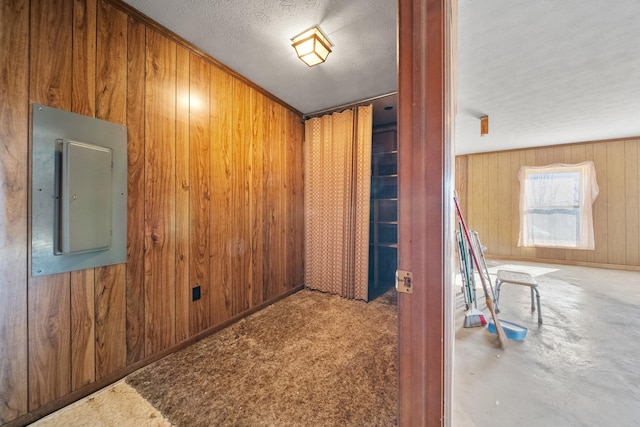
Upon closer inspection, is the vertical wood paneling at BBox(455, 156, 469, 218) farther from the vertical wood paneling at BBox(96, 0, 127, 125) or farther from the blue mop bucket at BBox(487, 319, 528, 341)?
the vertical wood paneling at BBox(96, 0, 127, 125)

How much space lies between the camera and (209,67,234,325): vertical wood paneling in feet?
6.59

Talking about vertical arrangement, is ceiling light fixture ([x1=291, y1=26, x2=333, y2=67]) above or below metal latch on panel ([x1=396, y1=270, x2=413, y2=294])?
above

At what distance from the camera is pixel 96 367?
1.37 meters

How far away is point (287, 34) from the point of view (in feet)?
5.46

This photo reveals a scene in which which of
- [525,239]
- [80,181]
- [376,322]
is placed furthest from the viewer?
[525,239]

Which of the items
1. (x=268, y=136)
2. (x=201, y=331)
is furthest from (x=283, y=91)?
(x=201, y=331)

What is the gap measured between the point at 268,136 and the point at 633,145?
6.16 metres

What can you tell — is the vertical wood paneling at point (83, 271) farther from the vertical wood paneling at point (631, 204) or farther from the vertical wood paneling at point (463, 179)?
the vertical wood paneling at point (631, 204)

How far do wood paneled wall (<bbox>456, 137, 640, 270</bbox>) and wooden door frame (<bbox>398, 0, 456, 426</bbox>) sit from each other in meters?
5.59

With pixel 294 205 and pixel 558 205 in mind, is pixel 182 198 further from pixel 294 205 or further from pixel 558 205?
pixel 558 205

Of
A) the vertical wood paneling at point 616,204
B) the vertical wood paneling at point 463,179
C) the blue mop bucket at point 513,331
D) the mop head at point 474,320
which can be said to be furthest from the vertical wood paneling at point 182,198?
the vertical wood paneling at point 616,204

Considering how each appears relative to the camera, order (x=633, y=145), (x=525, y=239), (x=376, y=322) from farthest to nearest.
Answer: (x=525, y=239) → (x=633, y=145) → (x=376, y=322)

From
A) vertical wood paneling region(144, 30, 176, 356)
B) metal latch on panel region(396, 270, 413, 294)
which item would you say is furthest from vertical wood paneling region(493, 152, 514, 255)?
vertical wood paneling region(144, 30, 176, 356)

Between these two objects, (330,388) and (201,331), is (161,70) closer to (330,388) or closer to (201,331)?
(201,331)
